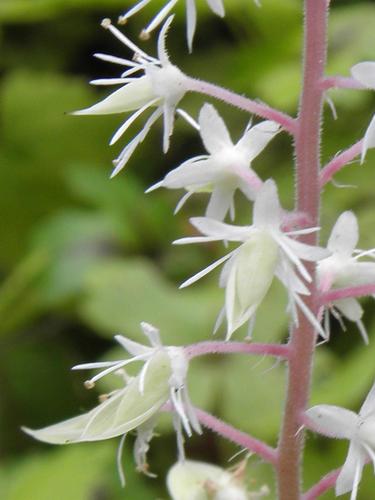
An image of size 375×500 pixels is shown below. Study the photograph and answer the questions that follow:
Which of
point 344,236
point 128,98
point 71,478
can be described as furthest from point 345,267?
point 71,478

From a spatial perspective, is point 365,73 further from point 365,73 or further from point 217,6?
point 217,6

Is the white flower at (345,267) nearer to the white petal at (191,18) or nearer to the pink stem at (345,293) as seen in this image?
the pink stem at (345,293)

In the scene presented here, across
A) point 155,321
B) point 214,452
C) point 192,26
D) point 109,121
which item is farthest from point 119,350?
point 192,26

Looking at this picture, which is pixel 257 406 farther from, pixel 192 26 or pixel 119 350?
pixel 192 26

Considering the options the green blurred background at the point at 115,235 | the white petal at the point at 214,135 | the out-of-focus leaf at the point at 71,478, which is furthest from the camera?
the green blurred background at the point at 115,235

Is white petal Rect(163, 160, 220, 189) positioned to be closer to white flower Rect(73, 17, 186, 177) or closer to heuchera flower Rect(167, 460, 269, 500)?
white flower Rect(73, 17, 186, 177)

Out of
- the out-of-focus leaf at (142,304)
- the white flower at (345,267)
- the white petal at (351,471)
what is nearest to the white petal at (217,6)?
the white flower at (345,267)

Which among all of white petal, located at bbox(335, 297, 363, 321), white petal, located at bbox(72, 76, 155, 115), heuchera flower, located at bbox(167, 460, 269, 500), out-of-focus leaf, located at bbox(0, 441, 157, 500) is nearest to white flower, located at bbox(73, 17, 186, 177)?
white petal, located at bbox(72, 76, 155, 115)
